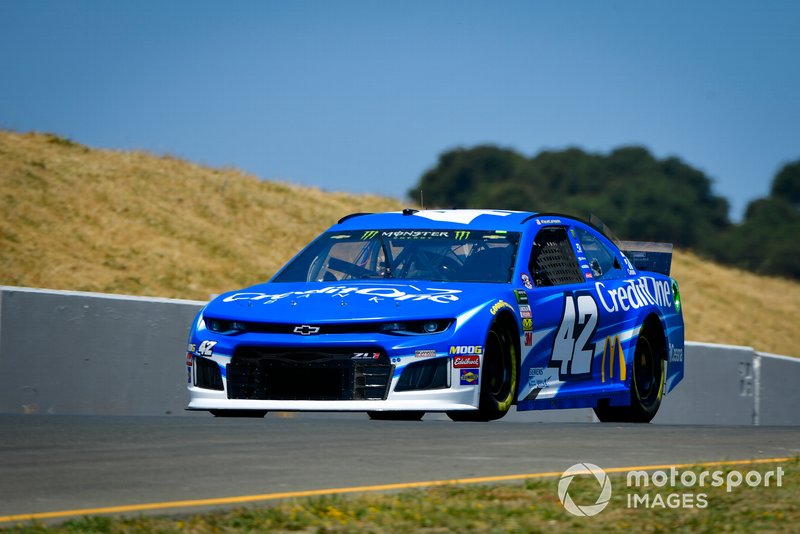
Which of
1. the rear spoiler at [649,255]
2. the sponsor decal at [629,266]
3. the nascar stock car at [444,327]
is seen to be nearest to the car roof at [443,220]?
the nascar stock car at [444,327]

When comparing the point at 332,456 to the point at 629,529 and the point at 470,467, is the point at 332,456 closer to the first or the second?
the point at 470,467

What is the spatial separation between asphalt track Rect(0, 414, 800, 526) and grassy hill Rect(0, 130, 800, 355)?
51.8 ft

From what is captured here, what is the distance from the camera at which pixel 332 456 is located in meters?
A: 7.34

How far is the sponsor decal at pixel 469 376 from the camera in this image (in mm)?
9250

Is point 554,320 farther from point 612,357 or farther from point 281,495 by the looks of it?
point 281,495

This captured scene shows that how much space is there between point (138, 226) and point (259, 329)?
20.9 meters

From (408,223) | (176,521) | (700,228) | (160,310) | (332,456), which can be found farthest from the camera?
(700,228)

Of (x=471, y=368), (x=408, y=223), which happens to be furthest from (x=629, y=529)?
(x=408, y=223)

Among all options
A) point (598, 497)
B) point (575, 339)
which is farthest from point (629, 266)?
point (598, 497)

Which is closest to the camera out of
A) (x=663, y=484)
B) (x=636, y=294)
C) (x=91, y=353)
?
(x=663, y=484)

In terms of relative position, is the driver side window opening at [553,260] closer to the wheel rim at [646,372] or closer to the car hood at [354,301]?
the car hood at [354,301]

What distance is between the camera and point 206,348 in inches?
378

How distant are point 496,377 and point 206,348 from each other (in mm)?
1850

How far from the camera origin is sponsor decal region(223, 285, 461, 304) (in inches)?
376
